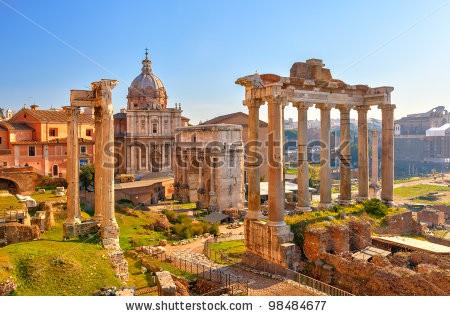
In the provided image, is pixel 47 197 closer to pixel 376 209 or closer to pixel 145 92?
pixel 376 209

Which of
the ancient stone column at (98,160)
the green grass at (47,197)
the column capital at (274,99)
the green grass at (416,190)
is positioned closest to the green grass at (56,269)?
the ancient stone column at (98,160)

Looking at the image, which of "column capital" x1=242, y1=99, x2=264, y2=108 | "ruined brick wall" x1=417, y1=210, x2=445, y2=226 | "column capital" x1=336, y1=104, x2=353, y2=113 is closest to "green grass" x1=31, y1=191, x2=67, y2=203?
"column capital" x1=242, y1=99, x2=264, y2=108

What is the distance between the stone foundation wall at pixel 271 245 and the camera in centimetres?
1611

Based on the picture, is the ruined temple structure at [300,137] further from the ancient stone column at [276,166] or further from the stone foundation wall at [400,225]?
the stone foundation wall at [400,225]

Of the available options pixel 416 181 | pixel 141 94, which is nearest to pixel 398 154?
pixel 416 181

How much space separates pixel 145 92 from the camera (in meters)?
54.9

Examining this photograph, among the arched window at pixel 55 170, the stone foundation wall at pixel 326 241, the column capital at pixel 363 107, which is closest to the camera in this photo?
the stone foundation wall at pixel 326 241

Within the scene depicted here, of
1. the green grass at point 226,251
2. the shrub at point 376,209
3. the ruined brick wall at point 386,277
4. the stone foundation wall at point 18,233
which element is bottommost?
the green grass at point 226,251

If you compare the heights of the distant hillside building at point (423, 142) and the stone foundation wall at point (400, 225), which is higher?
the distant hillside building at point (423, 142)

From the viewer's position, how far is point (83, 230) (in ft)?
58.2

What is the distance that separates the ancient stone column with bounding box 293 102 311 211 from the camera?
1925cm

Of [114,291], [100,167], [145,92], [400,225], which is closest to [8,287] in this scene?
[114,291]

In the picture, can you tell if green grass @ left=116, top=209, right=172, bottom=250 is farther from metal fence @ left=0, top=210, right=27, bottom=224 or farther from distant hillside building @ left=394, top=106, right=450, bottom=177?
distant hillside building @ left=394, top=106, right=450, bottom=177

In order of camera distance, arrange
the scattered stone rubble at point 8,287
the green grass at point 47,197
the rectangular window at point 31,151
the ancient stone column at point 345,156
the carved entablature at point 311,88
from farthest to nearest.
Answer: the rectangular window at point 31,151, the green grass at point 47,197, the ancient stone column at point 345,156, the carved entablature at point 311,88, the scattered stone rubble at point 8,287
